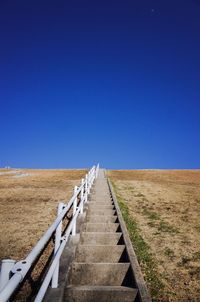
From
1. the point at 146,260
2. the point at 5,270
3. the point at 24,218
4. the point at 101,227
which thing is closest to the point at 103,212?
the point at 101,227

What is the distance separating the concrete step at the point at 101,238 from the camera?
27.2ft

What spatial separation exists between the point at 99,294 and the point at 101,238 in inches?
123

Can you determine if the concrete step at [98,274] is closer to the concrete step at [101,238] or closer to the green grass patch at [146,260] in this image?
the green grass patch at [146,260]

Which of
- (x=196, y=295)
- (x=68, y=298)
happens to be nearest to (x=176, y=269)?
(x=196, y=295)

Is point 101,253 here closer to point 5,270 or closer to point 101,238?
point 101,238

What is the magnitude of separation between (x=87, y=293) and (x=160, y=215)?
7.75 metres

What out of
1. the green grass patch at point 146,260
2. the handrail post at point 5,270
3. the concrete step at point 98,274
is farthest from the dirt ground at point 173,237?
the handrail post at point 5,270

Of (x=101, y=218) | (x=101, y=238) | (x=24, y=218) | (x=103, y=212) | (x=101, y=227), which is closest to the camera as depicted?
(x=101, y=238)

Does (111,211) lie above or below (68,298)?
above

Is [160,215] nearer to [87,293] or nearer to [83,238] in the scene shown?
[83,238]

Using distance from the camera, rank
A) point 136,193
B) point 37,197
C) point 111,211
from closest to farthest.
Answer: point 111,211
point 37,197
point 136,193

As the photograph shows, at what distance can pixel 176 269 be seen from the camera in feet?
22.6

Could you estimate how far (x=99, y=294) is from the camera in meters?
5.22

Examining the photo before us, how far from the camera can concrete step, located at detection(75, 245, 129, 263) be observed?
23.6ft
